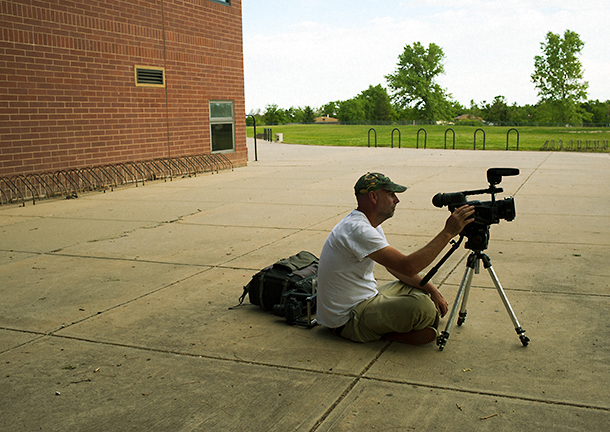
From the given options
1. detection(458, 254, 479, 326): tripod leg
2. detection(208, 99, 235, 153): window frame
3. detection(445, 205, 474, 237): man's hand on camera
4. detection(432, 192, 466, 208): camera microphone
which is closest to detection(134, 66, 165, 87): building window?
detection(208, 99, 235, 153): window frame

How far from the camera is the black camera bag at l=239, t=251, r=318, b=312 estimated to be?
510 cm

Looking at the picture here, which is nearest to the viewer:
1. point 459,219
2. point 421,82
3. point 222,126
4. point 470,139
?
point 459,219

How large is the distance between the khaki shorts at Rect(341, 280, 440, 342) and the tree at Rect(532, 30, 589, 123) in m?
75.6

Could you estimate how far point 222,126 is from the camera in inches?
754

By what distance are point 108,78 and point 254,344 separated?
11.8 m

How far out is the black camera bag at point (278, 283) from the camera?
201 inches

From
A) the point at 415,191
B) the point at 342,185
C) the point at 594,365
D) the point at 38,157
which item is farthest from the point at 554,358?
the point at 38,157

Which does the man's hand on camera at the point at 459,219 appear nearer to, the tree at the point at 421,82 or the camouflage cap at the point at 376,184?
the camouflage cap at the point at 376,184

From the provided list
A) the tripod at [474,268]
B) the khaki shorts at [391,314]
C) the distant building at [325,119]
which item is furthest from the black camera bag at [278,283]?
the distant building at [325,119]

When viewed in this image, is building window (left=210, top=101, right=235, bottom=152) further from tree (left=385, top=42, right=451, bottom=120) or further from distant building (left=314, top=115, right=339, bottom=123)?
distant building (left=314, top=115, right=339, bottom=123)

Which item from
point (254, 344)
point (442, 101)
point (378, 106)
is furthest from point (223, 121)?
point (378, 106)

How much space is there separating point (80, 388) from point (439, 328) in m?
2.66

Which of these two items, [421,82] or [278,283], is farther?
[421,82]

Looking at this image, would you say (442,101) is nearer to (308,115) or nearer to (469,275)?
(308,115)
